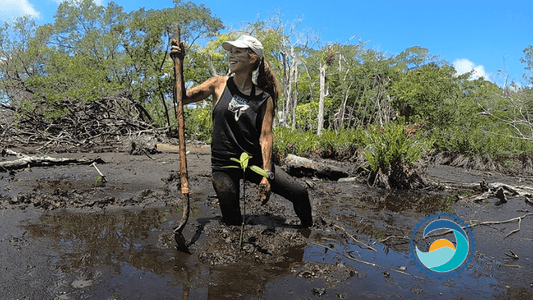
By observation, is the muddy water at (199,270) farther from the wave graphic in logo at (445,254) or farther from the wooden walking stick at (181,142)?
the wooden walking stick at (181,142)

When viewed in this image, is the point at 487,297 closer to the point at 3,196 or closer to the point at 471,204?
the point at 471,204

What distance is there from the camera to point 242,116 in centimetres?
298

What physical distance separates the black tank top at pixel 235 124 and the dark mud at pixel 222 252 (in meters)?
0.75

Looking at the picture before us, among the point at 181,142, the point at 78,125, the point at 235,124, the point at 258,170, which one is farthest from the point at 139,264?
the point at 78,125

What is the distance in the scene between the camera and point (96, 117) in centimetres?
1198

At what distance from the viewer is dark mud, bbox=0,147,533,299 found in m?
2.16

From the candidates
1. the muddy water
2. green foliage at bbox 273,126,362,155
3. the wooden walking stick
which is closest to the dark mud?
the muddy water

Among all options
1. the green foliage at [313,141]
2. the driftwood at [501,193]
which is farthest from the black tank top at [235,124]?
the green foliage at [313,141]

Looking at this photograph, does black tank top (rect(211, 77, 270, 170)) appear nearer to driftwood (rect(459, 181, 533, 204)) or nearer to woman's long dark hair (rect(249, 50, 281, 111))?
woman's long dark hair (rect(249, 50, 281, 111))

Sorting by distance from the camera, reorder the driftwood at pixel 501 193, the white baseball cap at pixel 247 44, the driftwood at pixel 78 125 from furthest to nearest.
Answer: the driftwood at pixel 78 125, the driftwood at pixel 501 193, the white baseball cap at pixel 247 44

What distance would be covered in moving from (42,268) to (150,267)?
0.73m

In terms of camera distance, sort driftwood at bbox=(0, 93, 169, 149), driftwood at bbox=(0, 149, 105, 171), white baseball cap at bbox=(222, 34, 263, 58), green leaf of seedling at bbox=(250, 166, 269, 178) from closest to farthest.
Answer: green leaf of seedling at bbox=(250, 166, 269, 178) < white baseball cap at bbox=(222, 34, 263, 58) < driftwood at bbox=(0, 149, 105, 171) < driftwood at bbox=(0, 93, 169, 149)

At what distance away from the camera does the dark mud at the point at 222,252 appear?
2158mm

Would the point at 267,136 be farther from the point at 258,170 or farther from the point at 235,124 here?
the point at 258,170
